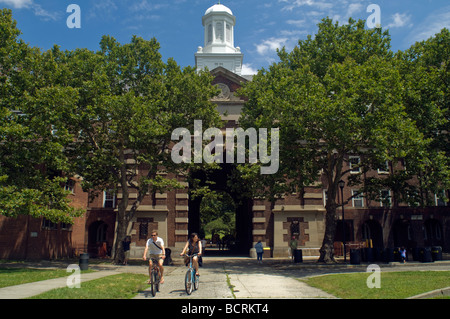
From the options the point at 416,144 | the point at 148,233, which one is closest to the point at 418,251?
the point at 416,144

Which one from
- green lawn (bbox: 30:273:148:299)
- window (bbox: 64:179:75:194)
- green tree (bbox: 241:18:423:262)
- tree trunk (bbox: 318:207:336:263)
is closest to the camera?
green lawn (bbox: 30:273:148:299)

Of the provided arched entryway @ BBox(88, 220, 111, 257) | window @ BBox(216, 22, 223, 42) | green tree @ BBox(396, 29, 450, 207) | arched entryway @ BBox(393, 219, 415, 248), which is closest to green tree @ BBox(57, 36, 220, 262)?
arched entryway @ BBox(88, 220, 111, 257)

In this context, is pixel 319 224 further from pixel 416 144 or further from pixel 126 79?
pixel 126 79

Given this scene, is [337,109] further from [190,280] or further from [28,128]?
[28,128]

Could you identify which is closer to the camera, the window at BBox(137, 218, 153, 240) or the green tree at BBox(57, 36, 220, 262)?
the green tree at BBox(57, 36, 220, 262)

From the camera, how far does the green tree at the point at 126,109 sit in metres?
23.3

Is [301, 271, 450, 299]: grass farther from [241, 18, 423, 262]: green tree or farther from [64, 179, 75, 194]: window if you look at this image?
[64, 179, 75, 194]: window

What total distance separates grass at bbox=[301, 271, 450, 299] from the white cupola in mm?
54377

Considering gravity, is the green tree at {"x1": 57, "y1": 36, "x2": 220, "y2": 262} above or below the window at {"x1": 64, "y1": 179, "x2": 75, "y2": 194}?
above

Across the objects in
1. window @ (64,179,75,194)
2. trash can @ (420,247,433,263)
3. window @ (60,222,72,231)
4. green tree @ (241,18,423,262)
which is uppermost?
green tree @ (241,18,423,262)

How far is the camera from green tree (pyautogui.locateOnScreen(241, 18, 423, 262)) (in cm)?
2138

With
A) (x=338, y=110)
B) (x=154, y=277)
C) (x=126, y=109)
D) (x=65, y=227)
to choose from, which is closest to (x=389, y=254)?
(x=338, y=110)

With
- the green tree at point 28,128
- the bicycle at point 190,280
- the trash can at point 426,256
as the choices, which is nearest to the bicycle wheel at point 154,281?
the bicycle at point 190,280

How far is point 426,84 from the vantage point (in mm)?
25062
